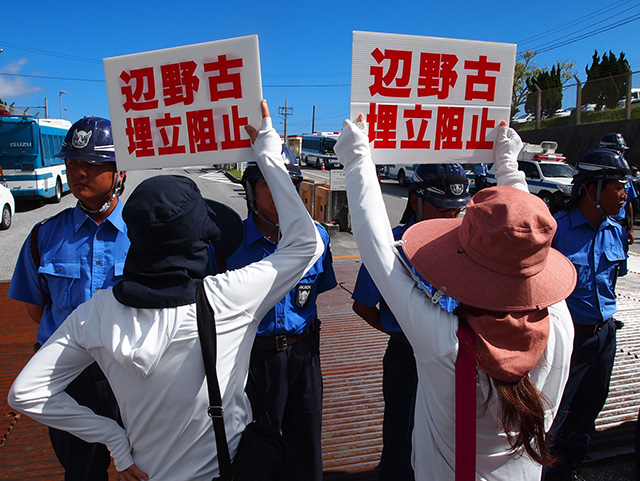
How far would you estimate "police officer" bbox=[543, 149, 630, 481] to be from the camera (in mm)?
2617

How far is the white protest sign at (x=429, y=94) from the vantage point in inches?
76.7

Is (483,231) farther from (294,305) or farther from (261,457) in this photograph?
(294,305)

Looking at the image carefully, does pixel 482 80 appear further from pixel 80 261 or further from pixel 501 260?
pixel 80 261

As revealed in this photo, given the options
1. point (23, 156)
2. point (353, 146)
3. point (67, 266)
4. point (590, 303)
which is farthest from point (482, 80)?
point (23, 156)

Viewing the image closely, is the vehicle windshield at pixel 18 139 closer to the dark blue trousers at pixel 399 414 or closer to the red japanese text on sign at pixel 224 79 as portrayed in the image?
the red japanese text on sign at pixel 224 79

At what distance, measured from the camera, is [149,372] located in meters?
1.30

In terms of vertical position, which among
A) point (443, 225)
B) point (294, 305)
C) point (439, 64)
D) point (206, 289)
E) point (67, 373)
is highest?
point (439, 64)

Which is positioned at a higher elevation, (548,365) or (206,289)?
(206,289)

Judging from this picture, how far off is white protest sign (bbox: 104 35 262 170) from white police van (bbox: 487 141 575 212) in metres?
14.5

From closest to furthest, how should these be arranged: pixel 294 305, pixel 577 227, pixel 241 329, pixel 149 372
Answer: pixel 149 372 < pixel 241 329 < pixel 294 305 < pixel 577 227

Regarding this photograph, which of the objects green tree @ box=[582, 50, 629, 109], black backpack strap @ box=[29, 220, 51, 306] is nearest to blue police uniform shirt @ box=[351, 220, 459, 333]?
black backpack strap @ box=[29, 220, 51, 306]

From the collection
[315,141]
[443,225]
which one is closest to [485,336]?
[443,225]

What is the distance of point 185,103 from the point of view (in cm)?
194

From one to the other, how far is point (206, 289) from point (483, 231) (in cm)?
84
